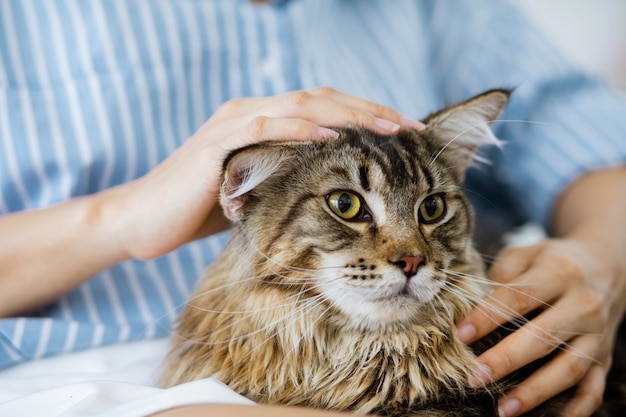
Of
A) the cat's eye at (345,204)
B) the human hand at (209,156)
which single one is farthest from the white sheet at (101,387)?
the cat's eye at (345,204)

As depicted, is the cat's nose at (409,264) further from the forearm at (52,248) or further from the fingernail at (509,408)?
the forearm at (52,248)

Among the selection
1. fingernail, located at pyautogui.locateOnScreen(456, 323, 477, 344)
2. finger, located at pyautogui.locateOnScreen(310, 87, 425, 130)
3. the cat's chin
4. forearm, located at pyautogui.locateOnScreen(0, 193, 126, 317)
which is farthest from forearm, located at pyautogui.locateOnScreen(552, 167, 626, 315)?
forearm, located at pyautogui.locateOnScreen(0, 193, 126, 317)

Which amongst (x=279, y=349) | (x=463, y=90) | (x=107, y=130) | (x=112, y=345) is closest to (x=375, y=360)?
(x=279, y=349)

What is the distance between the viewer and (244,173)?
1.00 meters

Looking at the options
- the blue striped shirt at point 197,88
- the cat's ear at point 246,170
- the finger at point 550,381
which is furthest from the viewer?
the blue striped shirt at point 197,88

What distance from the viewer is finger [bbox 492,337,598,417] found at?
103 cm

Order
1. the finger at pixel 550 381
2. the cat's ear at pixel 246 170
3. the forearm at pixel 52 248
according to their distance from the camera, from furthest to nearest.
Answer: the forearm at pixel 52 248 → the finger at pixel 550 381 → the cat's ear at pixel 246 170

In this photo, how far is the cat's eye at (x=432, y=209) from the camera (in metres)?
1.10

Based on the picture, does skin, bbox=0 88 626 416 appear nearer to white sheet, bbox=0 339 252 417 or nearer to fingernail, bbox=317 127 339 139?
fingernail, bbox=317 127 339 139

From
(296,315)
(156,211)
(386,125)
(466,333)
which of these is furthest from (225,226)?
(466,333)

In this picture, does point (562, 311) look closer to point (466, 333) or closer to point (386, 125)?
point (466, 333)

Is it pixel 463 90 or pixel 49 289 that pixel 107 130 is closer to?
pixel 49 289

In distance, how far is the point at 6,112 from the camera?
127 cm

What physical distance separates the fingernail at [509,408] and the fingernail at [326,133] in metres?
0.55
